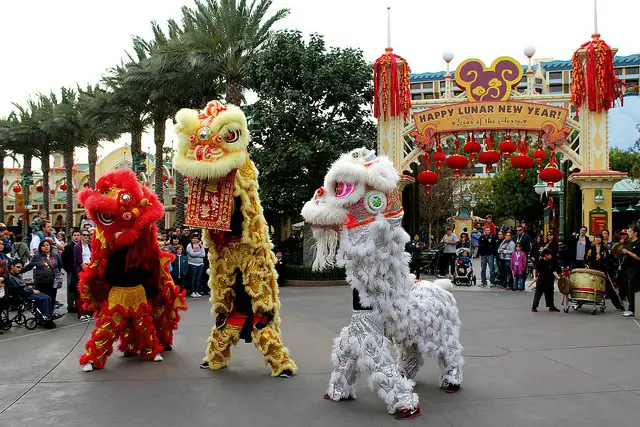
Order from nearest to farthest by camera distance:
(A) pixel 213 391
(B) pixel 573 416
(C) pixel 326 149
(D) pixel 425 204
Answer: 1. (B) pixel 573 416
2. (A) pixel 213 391
3. (C) pixel 326 149
4. (D) pixel 425 204

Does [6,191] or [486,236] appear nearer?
[486,236]

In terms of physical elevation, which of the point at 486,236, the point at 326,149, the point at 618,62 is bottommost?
the point at 486,236

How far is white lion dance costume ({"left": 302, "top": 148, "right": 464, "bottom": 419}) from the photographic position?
204 inches

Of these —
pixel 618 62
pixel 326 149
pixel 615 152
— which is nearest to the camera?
pixel 326 149

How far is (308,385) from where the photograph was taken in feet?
20.1

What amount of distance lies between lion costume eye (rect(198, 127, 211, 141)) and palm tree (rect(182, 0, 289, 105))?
1255 centimetres

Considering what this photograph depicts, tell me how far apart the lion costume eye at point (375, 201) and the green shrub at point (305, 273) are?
12113 mm

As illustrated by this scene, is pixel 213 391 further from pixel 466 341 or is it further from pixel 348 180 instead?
pixel 466 341

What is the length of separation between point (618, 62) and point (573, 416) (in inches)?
3748

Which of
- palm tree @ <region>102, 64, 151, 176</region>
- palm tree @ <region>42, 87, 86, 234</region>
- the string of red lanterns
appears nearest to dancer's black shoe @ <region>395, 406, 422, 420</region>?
the string of red lanterns

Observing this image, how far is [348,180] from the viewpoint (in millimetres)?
5336

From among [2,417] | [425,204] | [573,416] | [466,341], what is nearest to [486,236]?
[466,341]

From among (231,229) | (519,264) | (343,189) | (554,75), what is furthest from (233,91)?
(554,75)

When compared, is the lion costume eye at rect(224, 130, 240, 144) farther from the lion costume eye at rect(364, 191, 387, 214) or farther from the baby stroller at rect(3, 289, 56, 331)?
the baby stroller at rect(3, 289, 56, 331)
